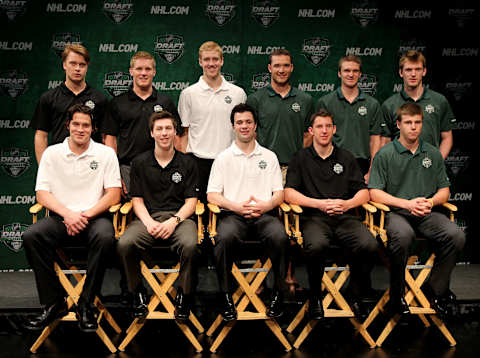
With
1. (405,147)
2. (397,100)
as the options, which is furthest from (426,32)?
(405,147)

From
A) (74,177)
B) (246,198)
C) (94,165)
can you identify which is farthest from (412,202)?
(74,177)

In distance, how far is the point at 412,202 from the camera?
13.2ft

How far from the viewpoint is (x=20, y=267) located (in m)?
5.50

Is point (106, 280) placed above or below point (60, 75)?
below

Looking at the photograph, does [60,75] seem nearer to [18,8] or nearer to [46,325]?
[18,8]

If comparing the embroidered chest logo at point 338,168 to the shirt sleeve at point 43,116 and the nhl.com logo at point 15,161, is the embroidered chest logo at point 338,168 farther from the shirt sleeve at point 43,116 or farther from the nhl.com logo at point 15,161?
the nhl.com logo at point 15,161

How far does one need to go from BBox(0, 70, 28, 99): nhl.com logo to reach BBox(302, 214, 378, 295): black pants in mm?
3089

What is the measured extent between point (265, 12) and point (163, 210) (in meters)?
2.47

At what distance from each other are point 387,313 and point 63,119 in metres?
2.82

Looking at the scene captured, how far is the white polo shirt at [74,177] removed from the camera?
13.1 feet

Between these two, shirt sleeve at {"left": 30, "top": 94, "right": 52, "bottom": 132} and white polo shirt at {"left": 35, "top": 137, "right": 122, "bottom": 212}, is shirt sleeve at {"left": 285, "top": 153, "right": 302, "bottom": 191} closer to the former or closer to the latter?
white polo shirt at {"left": 35, "top": 137, "right": 122, "bottom": 212}

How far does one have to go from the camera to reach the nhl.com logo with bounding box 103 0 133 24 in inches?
A: 212

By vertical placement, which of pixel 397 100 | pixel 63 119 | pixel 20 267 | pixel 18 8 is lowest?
pixel 20 267

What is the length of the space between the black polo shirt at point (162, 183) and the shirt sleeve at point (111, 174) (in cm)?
10
